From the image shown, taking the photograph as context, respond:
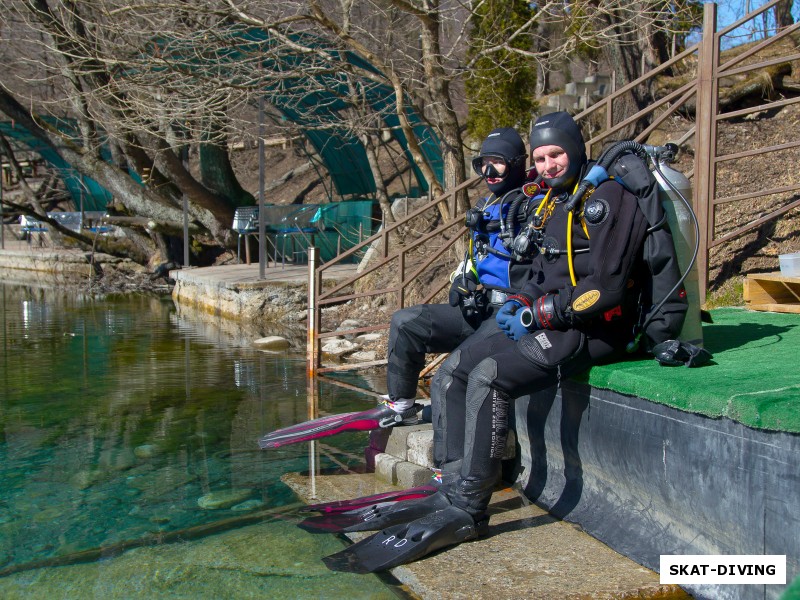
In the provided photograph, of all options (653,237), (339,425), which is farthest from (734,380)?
(339,425)

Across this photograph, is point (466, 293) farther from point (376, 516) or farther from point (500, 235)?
point (376, 516)

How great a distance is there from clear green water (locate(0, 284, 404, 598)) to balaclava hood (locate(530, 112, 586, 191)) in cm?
198

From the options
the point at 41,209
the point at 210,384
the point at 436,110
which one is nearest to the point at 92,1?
the point at 436,110

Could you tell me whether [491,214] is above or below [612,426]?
above

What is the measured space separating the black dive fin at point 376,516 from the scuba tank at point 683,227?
139 centimetres

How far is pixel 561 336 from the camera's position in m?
3.75

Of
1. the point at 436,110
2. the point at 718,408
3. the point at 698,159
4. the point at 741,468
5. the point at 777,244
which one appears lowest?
the point at 741,468

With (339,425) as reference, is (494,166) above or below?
above

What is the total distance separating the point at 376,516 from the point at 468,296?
134cm

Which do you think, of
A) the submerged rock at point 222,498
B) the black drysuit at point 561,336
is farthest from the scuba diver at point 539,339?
the submerged rock at point 222,498

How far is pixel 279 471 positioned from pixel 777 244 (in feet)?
15.5

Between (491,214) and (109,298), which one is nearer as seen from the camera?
(491,214)

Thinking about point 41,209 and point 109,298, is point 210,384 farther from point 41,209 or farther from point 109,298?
point 41,209

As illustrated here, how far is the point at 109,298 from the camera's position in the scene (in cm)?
1634
